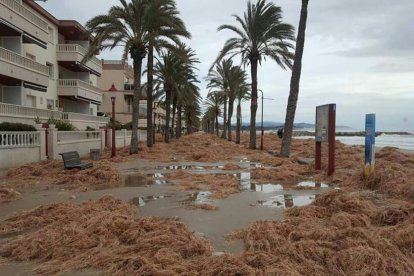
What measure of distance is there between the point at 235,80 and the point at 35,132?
32.7 metres

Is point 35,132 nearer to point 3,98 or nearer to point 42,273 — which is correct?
point 3,98

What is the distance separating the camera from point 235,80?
49438mm

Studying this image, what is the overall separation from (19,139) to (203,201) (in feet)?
35.0

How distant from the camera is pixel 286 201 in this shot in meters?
10.1

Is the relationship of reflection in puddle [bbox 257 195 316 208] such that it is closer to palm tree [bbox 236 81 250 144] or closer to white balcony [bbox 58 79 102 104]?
white balcony [bbox 58 79 102 104]

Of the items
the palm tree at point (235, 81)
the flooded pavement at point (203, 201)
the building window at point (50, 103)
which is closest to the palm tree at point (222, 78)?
the palm tree at point (235, 81)

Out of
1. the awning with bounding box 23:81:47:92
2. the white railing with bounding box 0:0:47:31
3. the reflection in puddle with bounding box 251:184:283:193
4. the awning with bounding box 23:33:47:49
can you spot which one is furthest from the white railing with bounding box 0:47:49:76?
the reflection in puddle with bounding box 251:184:283:193

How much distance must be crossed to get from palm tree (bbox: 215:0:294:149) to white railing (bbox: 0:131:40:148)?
16.4 m

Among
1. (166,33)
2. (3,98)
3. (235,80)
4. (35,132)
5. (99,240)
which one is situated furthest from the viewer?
(235,80)

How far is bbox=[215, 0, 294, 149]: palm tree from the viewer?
30.0 metres

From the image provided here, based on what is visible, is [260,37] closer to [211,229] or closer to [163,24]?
[163,24]

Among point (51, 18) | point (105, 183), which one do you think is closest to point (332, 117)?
point (105, 183)

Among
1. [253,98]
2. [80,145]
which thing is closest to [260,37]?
[253,98]

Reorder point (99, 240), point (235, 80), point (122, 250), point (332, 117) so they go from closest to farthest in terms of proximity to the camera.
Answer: point (122, 250) → point (99, 240) → point (332, 117) → point (235, 80)
